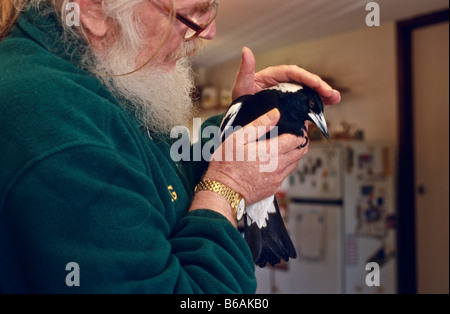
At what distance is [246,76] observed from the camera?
101cm

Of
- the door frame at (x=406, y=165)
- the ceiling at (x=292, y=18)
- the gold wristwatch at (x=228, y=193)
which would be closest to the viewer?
the gold wristwatch at (x=228, y=193)

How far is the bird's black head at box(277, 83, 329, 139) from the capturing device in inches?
37.2

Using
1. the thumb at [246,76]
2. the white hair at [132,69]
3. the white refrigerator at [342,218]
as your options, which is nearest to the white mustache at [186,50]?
the white hair at [132,69]

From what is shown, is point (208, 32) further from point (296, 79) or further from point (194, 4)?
point (296, 79)

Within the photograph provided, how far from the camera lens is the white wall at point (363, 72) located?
3701 millimetres

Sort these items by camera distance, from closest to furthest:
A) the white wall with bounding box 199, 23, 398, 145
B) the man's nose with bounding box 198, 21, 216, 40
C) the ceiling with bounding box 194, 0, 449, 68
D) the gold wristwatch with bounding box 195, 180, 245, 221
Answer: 1. the gold wristwatch with bounding box 195, 180, 245, 221
2. the man's nose with bounding box 198, 21, 216, 40
3. the ceiling with bounding box 194, 0, 449, 68
4. the white wall with bounding box 199, 23, 398, 145

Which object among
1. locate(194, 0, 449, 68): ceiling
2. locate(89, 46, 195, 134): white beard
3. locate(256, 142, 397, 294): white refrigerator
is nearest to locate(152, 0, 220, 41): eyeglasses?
locate(89, 46, 195, 134): white beard

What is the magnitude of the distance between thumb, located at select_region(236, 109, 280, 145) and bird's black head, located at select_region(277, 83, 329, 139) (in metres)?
0.08

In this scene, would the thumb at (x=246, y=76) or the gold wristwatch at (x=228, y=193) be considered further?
the thumb at (x=246, y=76)

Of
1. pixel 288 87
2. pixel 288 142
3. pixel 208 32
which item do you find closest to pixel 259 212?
pixel 288 142

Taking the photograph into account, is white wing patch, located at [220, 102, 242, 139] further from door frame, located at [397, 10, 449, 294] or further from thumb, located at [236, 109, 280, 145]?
door frame, located at [397, 10, 449, 294]

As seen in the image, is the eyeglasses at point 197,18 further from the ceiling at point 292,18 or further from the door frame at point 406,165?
the door frame at point 406,165

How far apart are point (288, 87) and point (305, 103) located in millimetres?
59

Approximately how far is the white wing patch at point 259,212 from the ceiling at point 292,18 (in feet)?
7.84
